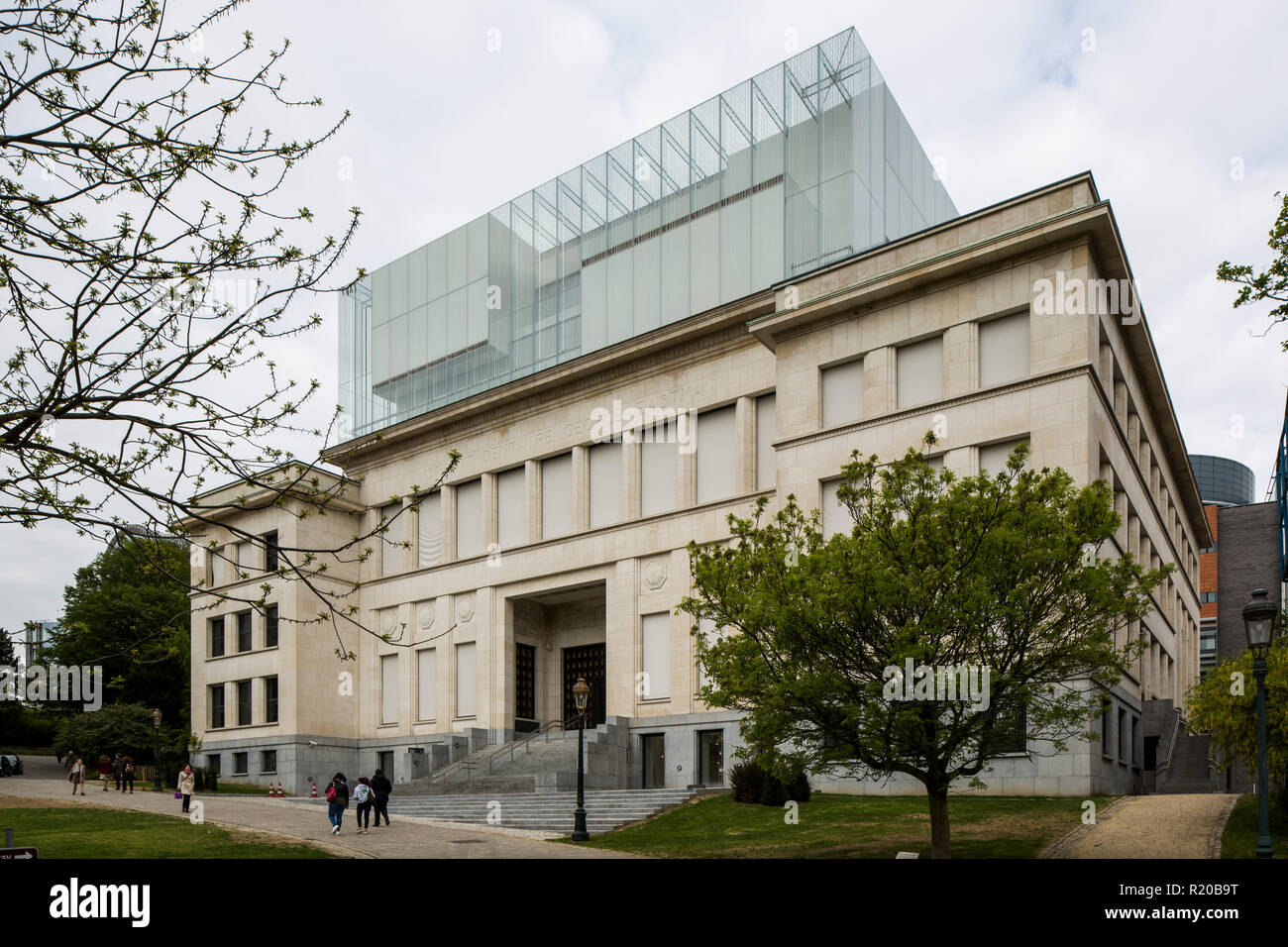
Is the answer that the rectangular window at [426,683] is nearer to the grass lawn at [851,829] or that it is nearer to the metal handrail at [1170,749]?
the grass lawn at [851,829]

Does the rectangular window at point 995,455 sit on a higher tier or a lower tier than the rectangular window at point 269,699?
higher

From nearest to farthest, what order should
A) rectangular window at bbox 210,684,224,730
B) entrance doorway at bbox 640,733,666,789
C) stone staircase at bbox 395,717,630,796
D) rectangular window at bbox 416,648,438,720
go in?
stone staircase at bbox 395,717,630,796 < entrance doorway at bbox 640,733,666,789 < rectangular window at bbox 416,648,438,720 < rectangular window at bbox 210,684,224,730

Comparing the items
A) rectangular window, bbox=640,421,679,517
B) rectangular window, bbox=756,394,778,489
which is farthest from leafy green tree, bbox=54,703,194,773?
rectangular window, bbox=756,394,778,489

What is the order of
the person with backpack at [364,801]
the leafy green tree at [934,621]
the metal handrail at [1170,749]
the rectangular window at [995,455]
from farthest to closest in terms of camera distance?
the metal handrail at [1170,749] < the rectangular window at [995,455] < the person with backpack at [364,801] < the leafy green tree at [934,621]

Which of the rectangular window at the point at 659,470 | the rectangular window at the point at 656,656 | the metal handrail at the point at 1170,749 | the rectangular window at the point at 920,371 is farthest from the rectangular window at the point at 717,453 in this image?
the metal handrail at the point at 1170,749

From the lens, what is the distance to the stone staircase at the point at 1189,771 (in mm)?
36875

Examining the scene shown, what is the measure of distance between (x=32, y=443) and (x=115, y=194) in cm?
242

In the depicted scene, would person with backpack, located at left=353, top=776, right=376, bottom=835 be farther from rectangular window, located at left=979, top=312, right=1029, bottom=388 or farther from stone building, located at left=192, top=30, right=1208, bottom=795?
rectangular window, located at left=979, top=312, right=1029, bottom=388

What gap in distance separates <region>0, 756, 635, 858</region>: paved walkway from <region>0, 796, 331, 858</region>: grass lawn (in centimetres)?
111

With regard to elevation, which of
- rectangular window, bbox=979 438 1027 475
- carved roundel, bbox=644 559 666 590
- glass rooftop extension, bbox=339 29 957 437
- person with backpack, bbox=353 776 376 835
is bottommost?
person with backpack, bbox=353 776 376 835

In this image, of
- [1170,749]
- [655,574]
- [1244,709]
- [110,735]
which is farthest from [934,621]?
[110,735]

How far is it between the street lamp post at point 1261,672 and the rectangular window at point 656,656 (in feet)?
79.7

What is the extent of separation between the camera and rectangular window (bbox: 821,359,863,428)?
35.4 metres

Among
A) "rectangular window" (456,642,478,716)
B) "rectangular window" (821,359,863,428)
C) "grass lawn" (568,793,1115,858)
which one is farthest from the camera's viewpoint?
"rectangular window" (456,642,478,716)
